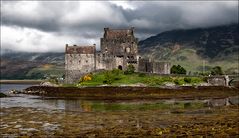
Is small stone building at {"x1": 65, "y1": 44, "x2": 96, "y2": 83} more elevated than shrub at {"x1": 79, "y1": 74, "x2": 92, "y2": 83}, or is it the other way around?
small stone building at {"x1": 65, "y1": 44, "x2": 96, "y2": 83}

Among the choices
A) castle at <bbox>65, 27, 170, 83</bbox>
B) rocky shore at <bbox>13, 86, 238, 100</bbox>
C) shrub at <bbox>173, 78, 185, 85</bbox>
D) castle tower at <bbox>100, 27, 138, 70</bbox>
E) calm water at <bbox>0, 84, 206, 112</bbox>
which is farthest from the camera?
castle tower at <bbox>100, 27, 138, 70</bbox>

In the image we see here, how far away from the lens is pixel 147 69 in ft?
326

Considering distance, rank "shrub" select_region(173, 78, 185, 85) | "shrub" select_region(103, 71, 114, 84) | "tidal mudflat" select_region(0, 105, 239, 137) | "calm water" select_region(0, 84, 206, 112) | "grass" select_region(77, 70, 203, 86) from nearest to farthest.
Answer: "tidal mudflat" select_region(0, 105, 239, 137), "calm water" select_region(0, 84, 206, 112), "grass" select_region(77, 70, 203, 86), "shrub" select_region(103, 71, 114, 84), "shrub" select_region(173, 78, 185, 85)

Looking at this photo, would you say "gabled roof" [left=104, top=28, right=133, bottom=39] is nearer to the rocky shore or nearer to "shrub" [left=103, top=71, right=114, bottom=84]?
"shrub" [left=103, top=71, right=114, bottom=84]

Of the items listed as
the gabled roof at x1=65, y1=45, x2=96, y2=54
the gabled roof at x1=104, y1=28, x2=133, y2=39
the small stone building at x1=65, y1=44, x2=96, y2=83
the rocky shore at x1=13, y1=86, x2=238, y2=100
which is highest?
the gabled roof at x1=104, y1=28, x2=133, y2=39

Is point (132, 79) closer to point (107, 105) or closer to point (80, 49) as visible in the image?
point (80, 49)

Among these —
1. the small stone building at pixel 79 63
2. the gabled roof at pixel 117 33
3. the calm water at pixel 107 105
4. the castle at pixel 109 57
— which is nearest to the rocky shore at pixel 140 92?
the small stone building at pixel 79 63

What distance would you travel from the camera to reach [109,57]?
316 feet

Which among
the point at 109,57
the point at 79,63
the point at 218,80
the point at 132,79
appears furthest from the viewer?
the point at 109,57

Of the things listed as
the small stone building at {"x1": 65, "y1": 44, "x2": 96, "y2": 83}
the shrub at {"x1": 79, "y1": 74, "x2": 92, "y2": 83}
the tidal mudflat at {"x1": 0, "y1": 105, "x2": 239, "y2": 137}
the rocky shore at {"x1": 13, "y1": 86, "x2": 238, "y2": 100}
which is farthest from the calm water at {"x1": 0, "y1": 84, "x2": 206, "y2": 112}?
the small stone building at {"x1": 65, "y1": 44, "x2": 96, "y2": 83}

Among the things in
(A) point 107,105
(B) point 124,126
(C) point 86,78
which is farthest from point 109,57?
(B) point 124,126

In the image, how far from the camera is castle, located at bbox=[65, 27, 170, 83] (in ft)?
311

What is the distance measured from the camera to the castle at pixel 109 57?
9494 cm

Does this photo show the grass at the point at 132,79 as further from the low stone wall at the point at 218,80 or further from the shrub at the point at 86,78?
the low stone wall at the point at 218,80
